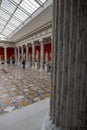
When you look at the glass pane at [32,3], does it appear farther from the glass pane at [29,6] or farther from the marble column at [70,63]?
the marble column at [70,63]

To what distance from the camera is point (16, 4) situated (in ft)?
26.5

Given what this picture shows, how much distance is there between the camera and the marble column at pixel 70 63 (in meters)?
1.21

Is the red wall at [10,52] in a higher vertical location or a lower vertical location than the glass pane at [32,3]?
lower

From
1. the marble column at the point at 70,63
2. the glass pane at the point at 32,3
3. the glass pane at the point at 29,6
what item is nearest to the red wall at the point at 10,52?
the glass pane at the point at 29,6

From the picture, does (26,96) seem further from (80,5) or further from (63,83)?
(80,5)

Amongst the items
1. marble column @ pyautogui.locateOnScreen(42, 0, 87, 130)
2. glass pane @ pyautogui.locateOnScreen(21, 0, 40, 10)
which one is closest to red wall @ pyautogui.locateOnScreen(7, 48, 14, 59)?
glass pane @ pyautogui.locateOnScreen(21, 0, 40, 10)

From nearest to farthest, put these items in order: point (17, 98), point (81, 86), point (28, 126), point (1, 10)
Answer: point (81, 86) → point (28, 126) → point (17, 98) → point (1, 10)

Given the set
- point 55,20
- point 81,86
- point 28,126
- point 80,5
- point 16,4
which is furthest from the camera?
point 16,4

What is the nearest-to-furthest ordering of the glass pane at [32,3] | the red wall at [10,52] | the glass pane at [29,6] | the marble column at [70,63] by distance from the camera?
the marble column at [70,63], the glass pane at [32,3], the glass pane at [29,6], the red wall at [10,52]

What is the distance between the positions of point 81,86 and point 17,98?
12.7ft

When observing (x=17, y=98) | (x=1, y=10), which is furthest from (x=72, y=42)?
(x=1, y=10)

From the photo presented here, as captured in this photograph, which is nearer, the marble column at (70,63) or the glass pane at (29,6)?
the marble column at (70,63)

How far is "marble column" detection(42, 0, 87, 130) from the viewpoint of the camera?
121 cm

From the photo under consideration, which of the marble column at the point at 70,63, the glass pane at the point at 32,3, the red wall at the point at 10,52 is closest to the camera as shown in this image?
the marble column at the point at 70,63
